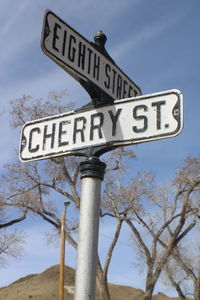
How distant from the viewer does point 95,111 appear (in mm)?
2869

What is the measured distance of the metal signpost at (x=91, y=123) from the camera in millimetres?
2518

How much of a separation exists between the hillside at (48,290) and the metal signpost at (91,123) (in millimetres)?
34442

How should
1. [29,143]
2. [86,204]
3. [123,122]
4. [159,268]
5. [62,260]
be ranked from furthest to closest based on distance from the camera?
[159,268] < [62,260] < [29,143] < [123,122] < [86,204]

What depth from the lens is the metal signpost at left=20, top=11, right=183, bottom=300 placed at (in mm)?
2518

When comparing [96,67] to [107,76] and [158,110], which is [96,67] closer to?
[107,76]

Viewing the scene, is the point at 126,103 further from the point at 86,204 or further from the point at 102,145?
the point at 86,204

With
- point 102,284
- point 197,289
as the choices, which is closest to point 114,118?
point 102,284

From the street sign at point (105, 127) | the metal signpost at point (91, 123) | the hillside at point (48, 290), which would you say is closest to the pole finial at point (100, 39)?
the metal signpost at point (91, 123)

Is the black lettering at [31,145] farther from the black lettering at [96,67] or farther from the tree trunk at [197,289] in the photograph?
the tree trunk at [197,289]

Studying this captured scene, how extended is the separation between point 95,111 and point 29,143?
51cm

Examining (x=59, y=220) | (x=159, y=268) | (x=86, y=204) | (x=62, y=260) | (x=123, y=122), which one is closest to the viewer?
(x=86, y=204)

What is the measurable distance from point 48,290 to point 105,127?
38463mm

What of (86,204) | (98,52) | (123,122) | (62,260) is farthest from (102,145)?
(62,260)

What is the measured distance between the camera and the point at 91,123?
9.32 feet
